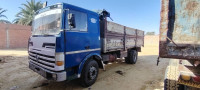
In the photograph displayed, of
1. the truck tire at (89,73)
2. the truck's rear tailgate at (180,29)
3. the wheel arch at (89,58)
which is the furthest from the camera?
the truck tire at (89,73)

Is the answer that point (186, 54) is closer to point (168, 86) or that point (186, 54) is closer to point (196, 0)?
point (196, 0)

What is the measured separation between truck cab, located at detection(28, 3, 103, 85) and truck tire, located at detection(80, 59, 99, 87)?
0.22m

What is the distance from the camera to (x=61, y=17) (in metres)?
2.89

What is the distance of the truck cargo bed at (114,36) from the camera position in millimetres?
4359

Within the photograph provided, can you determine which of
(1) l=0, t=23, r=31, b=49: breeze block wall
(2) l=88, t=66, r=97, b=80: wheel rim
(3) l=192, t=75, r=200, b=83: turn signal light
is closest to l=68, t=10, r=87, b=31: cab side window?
(2) l=88, t=66, r=97, b=80: wheel rim

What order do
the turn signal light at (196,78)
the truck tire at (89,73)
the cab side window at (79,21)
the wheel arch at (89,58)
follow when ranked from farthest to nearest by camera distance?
the truck tire at (89,73) < the wheel arch at (89,58) < the cab side window at (79,21) < the turn signal light at (196,78)

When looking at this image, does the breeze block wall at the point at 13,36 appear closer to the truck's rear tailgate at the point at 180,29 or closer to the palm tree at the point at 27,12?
the palm tree at the point at 27,12

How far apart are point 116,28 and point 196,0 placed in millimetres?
3777

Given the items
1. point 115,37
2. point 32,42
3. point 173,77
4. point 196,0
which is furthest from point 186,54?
point 32,42

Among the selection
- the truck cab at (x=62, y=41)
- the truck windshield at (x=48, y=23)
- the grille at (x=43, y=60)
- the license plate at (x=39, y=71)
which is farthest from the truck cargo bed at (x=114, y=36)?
the license plate at (x=39, y=71)

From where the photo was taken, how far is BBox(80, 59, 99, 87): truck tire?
346cm

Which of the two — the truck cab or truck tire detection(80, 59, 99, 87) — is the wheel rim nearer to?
truck tire detection(80, 59, 99, 87)

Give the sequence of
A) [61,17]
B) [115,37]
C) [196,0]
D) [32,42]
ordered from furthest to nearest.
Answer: [115,37] < [32,42] < [61,17] < [196,0]

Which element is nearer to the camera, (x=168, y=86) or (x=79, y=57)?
(x=168, y=86)
